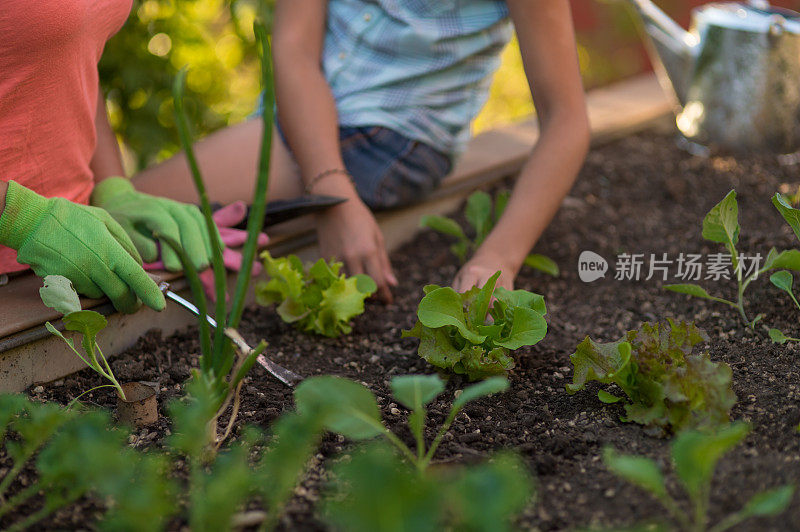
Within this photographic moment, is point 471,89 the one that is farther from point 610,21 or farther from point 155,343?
point 610,21

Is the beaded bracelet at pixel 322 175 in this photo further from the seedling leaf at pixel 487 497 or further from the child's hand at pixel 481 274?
the seedling leaf at pixel 487 497

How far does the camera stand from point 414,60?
172 cm

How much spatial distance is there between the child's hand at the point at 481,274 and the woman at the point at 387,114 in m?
0.06

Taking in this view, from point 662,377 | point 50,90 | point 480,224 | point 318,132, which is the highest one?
point 50,90

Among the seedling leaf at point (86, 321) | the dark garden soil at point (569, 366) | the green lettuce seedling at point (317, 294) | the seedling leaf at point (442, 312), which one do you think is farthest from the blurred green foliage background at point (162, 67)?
the seedling leaf at point (442, 312)

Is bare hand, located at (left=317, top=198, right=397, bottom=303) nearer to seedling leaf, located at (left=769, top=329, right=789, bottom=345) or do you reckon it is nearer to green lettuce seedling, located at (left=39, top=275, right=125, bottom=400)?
green lettuce seedling, located at (left=39, top=275, right=125, bottom=400)

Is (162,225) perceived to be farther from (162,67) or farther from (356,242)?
(162,67)

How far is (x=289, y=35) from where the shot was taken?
1677 millimetres

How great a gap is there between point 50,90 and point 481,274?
770 mm

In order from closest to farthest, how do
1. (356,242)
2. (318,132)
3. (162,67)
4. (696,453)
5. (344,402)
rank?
(696,453) < (344,402) < (356,242) < (318,132) < (162,67)

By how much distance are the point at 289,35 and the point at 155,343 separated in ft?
2.41

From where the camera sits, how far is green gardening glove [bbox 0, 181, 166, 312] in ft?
3.78

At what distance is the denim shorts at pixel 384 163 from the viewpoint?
170 cm

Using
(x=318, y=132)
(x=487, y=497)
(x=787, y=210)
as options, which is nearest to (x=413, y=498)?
(x=487, y=497)
